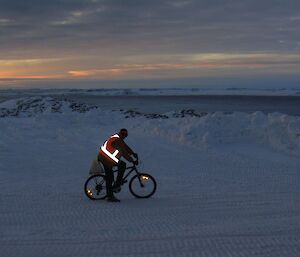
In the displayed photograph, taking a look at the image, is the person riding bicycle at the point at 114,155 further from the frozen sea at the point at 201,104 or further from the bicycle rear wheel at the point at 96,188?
the frozen sea at the point at 201,104

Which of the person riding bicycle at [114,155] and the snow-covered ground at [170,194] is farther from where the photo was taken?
the person riding bicycle at [114,155]

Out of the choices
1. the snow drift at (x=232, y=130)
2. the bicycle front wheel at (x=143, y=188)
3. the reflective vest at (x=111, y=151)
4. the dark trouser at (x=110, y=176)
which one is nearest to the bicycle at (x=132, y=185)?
the bicycle front wheel at (x=143, y=188)

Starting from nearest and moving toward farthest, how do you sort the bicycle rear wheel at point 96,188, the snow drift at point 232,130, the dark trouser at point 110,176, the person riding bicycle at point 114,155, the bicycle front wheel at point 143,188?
the person riding bicycle at point 114,155 → the dark trouser at point 110,176 → the bicycle rear wheel at point 96,188 → the bicycle front wheel at point 143,188 → the snow drift at point 232,130

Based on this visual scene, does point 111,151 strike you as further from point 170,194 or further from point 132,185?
point 170,194

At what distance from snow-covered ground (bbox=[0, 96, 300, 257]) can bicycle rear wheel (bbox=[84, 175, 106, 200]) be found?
0.18m

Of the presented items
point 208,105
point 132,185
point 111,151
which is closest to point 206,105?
→ point 208,105

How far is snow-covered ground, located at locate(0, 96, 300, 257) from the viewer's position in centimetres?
702

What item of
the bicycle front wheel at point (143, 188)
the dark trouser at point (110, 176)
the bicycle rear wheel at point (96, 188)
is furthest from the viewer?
the bicycle front wheel at point (143, 188)

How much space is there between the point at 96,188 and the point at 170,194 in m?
1.75

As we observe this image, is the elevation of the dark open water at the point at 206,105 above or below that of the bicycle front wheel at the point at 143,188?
below

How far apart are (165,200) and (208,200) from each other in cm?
92

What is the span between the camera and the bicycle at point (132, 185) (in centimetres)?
1023

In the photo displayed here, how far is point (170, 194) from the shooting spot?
35.7 ft

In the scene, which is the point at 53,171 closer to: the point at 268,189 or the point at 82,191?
the point at 82,191
